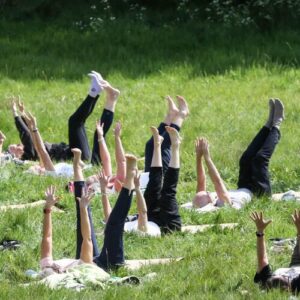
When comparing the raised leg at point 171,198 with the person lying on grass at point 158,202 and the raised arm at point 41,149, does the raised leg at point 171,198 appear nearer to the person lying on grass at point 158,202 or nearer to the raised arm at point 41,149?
the person lying on grass at point 158,202

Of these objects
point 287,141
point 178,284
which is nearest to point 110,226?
point 178,284

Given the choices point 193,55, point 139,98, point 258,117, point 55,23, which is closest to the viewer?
point 258,117

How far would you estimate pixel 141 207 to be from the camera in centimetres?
974

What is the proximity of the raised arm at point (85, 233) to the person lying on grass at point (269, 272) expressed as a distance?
4.88ft

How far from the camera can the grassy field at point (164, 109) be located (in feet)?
28.0

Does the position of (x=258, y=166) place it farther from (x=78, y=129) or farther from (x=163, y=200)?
(x=78, y=129)

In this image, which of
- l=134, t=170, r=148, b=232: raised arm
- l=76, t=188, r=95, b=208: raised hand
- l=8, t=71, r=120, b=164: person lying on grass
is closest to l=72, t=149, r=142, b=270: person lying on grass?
l=76, t=188, r=95, b=208: raised hand

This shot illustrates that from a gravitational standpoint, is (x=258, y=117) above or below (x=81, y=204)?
below

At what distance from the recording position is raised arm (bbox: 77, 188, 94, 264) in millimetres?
8453

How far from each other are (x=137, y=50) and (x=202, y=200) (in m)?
8.00

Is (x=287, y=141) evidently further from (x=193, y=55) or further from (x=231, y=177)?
(x=193, y=55)

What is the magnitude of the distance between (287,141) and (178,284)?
676cm

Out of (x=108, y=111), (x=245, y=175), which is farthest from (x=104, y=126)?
(x=245, y=175)

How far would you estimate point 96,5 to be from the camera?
21.4 meters
